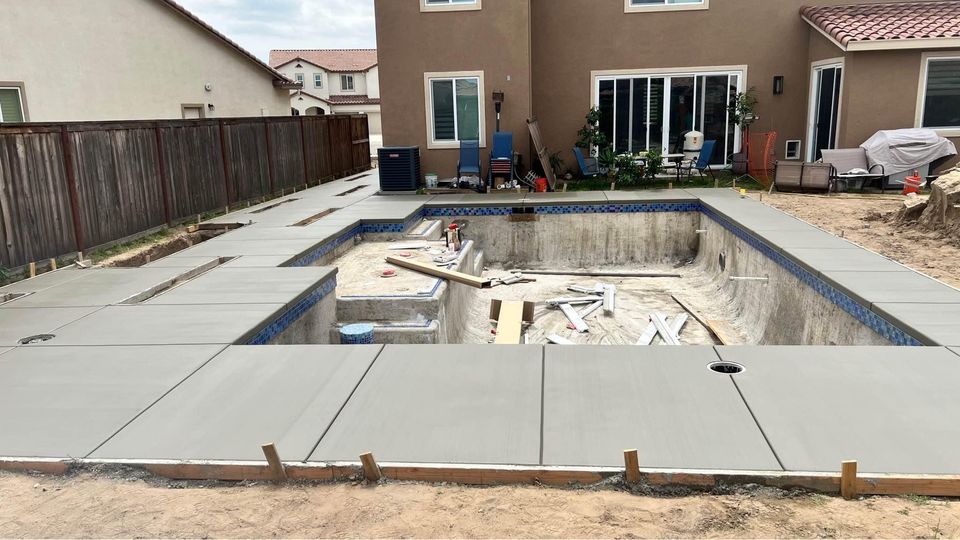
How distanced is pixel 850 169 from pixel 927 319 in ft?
26.5

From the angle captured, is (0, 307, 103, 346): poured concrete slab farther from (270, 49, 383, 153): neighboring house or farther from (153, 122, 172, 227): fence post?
(270, 49, 383, 153): neighboring house

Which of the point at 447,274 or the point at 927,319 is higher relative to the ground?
the point at 927,319

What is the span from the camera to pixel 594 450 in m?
3.16

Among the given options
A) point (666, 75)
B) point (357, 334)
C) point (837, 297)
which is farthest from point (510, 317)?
point (666, 75)

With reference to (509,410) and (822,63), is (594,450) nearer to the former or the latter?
(509,410)

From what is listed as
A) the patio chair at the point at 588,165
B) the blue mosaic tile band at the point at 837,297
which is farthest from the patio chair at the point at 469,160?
the blue mosaic tile band at the point at 837,297

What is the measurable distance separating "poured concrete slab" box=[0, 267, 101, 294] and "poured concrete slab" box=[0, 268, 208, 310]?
97 mm

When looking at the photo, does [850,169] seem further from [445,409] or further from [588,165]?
[445,409]

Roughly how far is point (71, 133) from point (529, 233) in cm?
676

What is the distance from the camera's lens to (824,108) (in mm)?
13102

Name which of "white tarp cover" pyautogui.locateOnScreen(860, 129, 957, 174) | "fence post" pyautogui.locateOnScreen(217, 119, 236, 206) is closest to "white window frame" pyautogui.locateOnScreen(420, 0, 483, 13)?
"fence post" pyautogui.locateOnScreen(217, 119, 236, 206)

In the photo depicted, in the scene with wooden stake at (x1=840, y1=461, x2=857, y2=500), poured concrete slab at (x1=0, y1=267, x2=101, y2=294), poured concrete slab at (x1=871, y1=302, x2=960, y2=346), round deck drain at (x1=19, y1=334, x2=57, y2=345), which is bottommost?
wooden stake at (x1=840, y1=461, x2=857, y2=500)

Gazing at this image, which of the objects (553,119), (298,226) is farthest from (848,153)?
(298,226)

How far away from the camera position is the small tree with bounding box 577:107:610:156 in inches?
529
